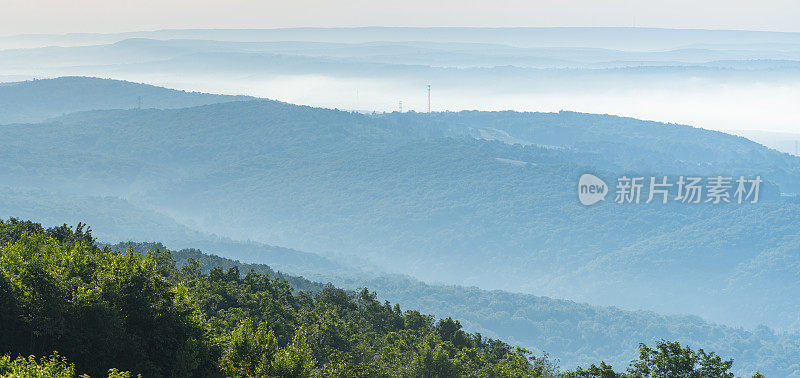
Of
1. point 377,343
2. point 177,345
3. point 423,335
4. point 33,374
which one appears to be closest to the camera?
point 33,374

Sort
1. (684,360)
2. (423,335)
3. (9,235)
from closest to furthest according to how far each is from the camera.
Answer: (684,360), (9,235), (423,335)

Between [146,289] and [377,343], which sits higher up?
[146,289]

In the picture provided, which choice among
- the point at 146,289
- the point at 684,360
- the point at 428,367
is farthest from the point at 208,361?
the point at 684,360

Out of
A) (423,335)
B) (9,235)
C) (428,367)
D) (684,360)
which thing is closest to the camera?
(684,360)

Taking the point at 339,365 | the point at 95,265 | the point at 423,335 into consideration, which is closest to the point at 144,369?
the point at 95,265

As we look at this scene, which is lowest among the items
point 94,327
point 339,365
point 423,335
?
point 423,335

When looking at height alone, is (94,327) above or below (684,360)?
above

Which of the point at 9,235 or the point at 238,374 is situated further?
the point at 9,235

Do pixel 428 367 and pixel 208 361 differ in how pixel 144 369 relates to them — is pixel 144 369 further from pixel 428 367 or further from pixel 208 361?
pixel 428 367

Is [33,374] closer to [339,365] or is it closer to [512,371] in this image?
[339,365]
